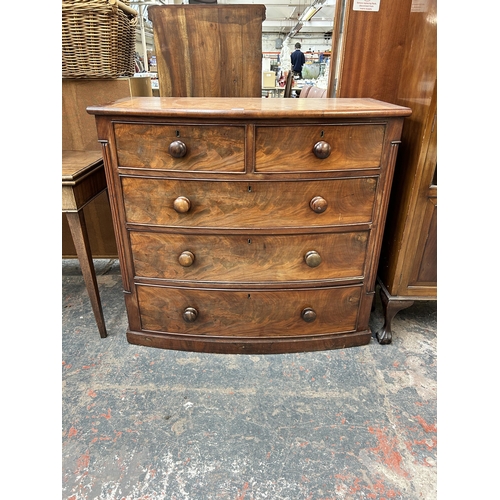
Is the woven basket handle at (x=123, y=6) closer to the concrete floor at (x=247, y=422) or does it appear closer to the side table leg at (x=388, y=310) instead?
the concrete floor at (x=247, y=422)

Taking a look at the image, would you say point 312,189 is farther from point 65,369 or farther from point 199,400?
point 65,369

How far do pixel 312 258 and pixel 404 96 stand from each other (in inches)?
33.1

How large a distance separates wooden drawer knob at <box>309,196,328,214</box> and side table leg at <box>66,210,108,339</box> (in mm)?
990

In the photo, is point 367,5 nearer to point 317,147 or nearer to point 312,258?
point 317,147

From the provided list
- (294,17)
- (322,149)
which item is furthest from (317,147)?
(294,17)

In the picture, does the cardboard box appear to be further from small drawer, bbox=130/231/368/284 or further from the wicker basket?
small drawer, bbox=130/231/368/284

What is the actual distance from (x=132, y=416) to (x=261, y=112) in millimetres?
1245

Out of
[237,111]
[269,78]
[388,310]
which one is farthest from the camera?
[269,78]

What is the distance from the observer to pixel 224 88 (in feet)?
5.91

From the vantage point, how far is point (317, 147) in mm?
1222

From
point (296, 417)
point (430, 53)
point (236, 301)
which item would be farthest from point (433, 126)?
point (296, 417)

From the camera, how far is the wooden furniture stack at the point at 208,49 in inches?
65.1

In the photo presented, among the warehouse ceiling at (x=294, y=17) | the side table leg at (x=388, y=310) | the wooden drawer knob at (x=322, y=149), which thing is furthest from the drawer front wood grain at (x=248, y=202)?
the warehouse ceiling at (x=294, y=17)

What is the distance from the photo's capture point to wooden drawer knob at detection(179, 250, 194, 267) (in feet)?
4.57
